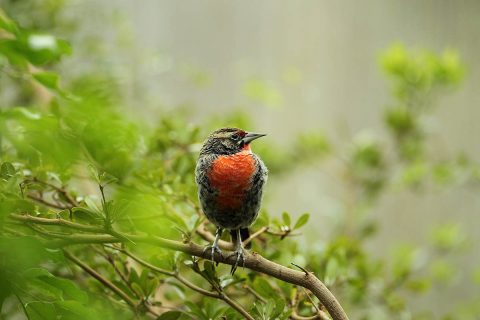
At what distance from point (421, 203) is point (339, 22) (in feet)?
3.95

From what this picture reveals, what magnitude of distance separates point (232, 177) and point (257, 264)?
43cm

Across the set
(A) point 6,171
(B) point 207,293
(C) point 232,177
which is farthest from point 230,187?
(A) point 6,171

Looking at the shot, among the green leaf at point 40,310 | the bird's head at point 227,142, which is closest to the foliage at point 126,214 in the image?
the green leaf at point 40,310

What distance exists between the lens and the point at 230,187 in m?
1.47

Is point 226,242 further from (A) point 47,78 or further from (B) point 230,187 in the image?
(A) point 47,78

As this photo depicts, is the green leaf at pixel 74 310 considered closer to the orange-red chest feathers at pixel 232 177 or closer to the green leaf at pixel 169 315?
the green leaf at pixel 169 315

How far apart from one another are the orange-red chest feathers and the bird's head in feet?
0.14

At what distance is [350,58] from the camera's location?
4133mm

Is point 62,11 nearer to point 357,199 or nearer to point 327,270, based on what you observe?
point 357,199

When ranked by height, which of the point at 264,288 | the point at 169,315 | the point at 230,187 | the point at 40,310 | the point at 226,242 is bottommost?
the point at 40,310

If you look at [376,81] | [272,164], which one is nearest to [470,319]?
[272,164]

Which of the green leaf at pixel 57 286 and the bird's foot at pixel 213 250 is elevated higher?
the bird's foot at pixel 213 250

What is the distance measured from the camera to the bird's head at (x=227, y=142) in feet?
5.07

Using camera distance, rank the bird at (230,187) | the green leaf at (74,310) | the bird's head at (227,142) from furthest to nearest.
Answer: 1. the bird's head at (227,142)
2. the bird at (230,187)
3. the green leaf at (74,310)
